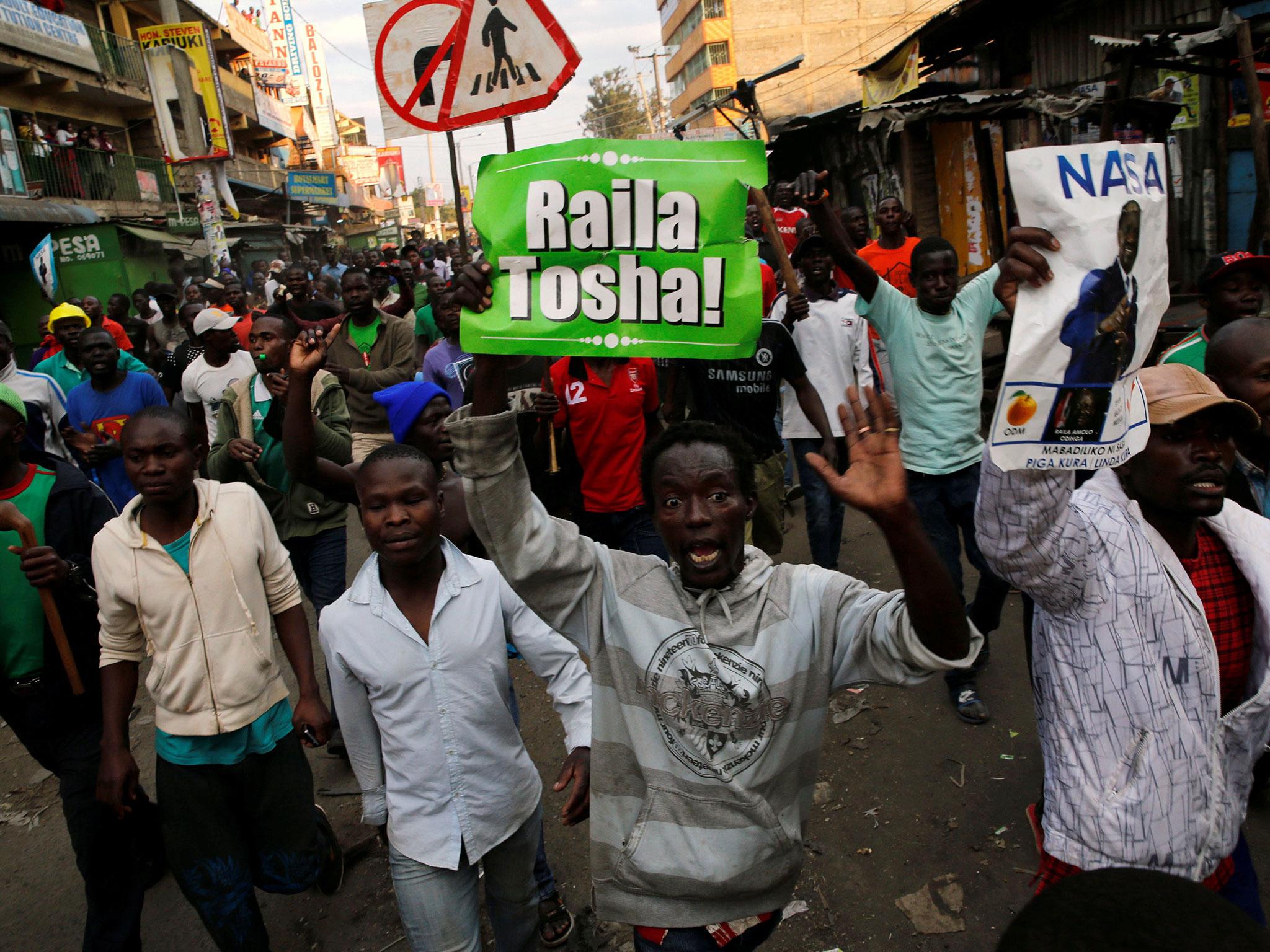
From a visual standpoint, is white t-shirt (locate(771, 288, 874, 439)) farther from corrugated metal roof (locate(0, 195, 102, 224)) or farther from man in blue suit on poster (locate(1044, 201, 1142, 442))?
corrugated metal roof (locate(0, 195, 102, 224))

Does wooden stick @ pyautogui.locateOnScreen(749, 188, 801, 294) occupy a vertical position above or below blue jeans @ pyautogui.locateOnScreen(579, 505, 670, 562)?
above

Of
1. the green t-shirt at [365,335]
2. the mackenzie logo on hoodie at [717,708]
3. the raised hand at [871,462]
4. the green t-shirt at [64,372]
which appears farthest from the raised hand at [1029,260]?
the green t-shirt at [64,372]

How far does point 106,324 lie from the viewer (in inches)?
356

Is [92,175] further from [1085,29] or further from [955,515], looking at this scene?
[955,515]

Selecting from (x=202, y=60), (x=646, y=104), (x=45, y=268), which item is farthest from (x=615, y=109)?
(x=45, y=268)

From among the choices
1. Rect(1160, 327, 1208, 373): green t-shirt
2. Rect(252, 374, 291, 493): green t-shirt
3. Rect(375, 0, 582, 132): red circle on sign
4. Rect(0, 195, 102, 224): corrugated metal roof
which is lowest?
Rect(252, 374, 291, 493): green t-shirt

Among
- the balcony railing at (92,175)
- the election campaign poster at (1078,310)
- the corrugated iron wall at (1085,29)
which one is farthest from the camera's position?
the balcony railing at (92,175)

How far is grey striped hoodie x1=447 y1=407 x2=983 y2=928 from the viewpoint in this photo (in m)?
1.84

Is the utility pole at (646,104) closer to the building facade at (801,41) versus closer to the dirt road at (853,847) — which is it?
the building facade at (801,41)

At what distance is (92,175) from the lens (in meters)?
22.6

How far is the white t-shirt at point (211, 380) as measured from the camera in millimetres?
5230

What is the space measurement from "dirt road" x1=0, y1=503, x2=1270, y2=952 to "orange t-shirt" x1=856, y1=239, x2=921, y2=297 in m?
3.62

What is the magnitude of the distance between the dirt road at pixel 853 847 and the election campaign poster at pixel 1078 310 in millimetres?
2033

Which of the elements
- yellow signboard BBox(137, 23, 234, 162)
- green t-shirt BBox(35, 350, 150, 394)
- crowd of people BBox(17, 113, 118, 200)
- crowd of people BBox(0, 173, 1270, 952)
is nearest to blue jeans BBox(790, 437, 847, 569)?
crowd of people BBox(0, 173, 1270, 952)
